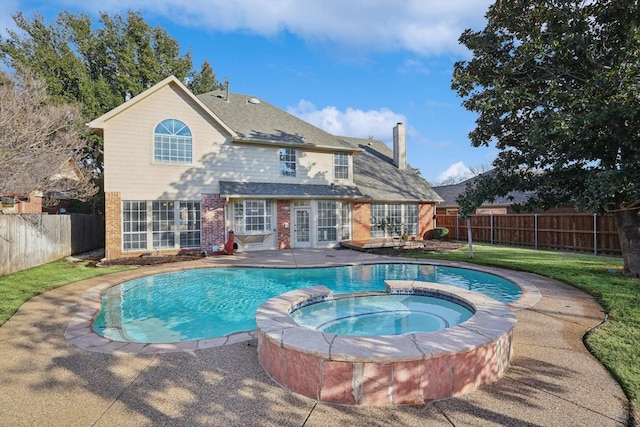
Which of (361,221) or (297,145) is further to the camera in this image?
(361,221)

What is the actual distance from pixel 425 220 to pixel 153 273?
16.8m

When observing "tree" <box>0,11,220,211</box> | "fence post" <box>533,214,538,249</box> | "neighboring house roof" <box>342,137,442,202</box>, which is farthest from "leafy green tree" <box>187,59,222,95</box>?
"fence post" <box>533,214,538,249</box>

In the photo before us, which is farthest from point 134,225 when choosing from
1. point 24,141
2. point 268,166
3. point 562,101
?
point 562,101

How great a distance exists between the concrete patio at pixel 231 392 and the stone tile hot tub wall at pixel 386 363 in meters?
0.12

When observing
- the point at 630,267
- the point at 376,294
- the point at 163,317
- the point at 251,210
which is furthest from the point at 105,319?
the point at 630,267

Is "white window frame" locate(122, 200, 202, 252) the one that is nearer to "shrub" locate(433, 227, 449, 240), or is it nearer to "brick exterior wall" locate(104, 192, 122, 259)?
"brick exterior wall" locate(104, 192, 122, 259)

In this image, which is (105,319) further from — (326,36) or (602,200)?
(326,36)

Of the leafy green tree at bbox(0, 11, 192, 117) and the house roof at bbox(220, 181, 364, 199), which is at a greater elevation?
the leafy green tree at bbox(0, 11, 192, 117)

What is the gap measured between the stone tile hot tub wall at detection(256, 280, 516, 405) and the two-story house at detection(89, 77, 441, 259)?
12.3 m

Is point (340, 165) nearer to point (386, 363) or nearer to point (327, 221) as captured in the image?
point (327, 221)

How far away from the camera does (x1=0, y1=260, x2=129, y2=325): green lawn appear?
25.3 feet

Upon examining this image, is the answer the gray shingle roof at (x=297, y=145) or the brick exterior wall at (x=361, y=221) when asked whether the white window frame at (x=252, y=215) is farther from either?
the brick exterior wall at (x=361, y=221)

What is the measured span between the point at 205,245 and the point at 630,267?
16007 millimetres

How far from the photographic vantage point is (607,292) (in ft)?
26.5
